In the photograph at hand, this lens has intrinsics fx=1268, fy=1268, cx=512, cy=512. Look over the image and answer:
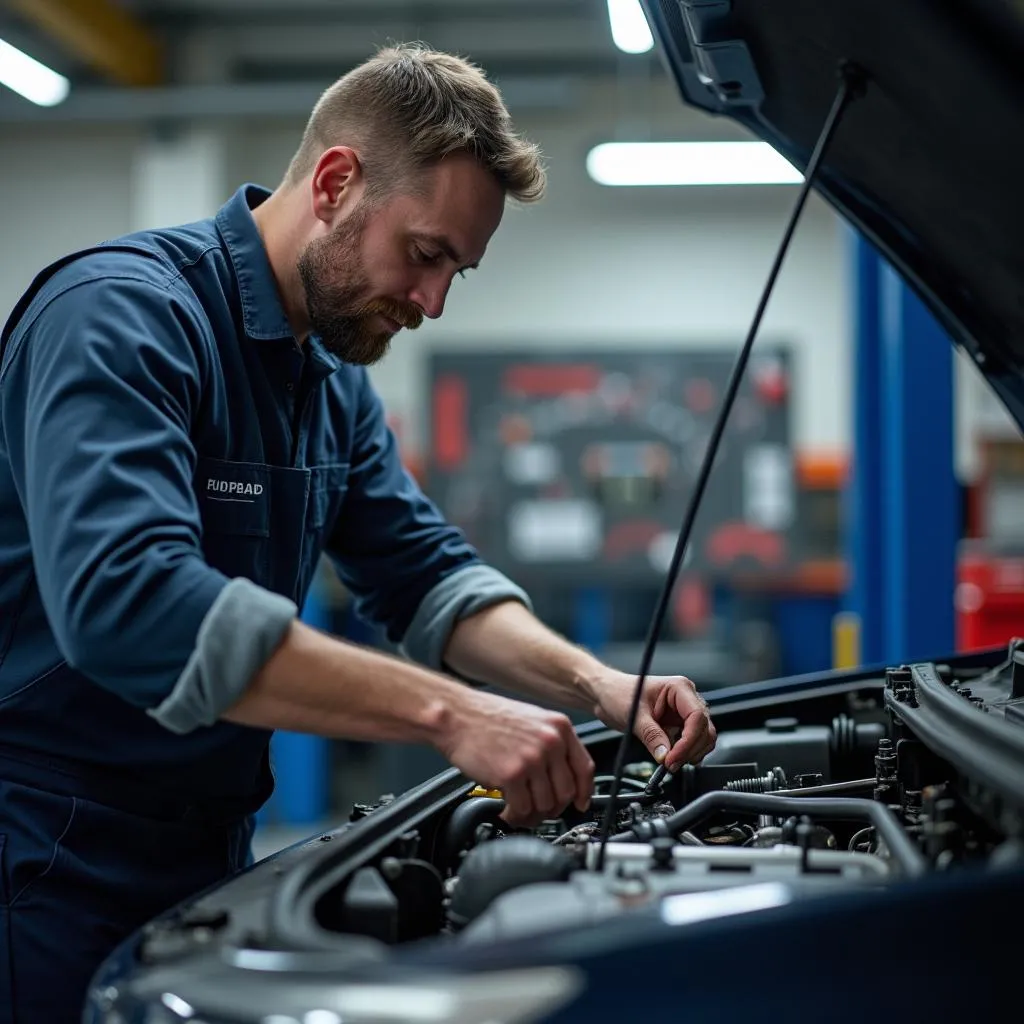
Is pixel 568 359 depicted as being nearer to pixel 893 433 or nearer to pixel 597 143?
pixel 597 143

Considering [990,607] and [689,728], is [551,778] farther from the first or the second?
[990,607]

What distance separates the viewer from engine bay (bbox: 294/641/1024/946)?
2.97 feet

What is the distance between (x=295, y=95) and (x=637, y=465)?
2.55 m

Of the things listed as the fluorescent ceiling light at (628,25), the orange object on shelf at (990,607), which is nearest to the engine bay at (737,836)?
the fluorescent ceiling light at (628,25)

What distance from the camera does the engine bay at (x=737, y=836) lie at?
91cm

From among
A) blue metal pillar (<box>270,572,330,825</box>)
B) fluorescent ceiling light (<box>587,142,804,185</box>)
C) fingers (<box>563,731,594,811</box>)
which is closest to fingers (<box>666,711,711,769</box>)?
fingers (<box>563,731,594,811</box>)

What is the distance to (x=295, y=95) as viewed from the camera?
6.39 meters

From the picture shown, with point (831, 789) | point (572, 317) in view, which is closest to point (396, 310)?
point (831, 789)

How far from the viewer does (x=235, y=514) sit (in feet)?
4.70

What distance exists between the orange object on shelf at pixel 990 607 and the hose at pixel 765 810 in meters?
3.38

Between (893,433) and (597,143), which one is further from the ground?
(597,143)

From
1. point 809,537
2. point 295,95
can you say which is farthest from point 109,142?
point 809,537

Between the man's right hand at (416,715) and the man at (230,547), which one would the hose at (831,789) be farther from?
the man's right hand at (416,715)

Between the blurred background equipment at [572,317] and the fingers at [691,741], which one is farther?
the blurred background equipment at [572,317]
